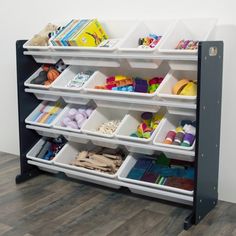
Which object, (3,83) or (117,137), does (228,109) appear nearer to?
(117,137)

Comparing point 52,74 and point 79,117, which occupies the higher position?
point 52,74

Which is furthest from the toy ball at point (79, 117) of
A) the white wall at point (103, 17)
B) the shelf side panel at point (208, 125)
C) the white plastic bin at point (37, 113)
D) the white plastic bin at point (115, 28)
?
the shelf side panel at point (208, 125)

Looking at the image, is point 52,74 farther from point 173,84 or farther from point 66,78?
point 173,84

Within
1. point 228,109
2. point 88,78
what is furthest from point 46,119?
point 228,109

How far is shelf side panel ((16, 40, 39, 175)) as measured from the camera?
7.72 feet

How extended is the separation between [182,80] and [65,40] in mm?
671

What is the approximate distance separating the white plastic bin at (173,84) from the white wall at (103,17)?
19 cm

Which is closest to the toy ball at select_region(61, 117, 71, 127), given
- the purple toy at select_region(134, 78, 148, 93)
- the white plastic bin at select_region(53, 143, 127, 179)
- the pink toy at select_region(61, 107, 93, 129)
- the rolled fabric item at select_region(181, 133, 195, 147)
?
the pink toy at select_region(61, 107, 93, 129)

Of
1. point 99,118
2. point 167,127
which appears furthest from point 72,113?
point 167,127

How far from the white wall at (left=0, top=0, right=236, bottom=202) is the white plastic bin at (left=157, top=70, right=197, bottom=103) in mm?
193

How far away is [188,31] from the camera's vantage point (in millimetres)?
2037

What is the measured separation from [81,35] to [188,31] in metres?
0.56

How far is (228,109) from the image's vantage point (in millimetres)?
2021

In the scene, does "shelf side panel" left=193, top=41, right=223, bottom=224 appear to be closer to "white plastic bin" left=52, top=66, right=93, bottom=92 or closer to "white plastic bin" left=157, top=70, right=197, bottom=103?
"white plastic bin" left=157, top=70, right=197, bottom=103
